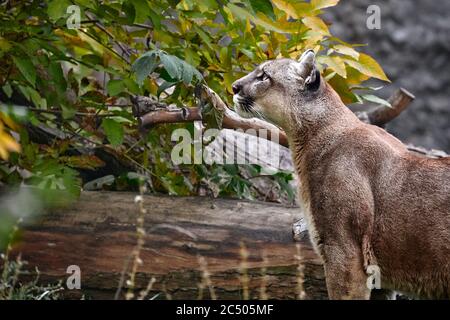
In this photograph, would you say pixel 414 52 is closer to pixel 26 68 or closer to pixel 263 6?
pixel 263 6

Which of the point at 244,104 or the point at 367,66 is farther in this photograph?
the point at 367,66

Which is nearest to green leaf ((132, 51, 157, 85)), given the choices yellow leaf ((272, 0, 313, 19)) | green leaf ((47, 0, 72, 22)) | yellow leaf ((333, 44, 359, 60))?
green leaf ((47, 0, 72, 22))

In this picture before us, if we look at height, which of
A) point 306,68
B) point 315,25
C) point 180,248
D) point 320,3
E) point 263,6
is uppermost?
point 320,3

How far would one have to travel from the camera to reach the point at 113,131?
6145 mm

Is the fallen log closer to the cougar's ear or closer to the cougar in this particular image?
the cougar

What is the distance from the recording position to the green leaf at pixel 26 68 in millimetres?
5871

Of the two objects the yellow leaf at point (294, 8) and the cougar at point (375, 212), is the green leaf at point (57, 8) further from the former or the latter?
the cougar at point (375, 212)

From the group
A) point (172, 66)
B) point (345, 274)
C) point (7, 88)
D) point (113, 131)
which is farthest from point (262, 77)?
point (7, 88)

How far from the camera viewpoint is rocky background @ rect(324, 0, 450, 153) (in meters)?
13.8

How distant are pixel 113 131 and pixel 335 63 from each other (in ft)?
5.40

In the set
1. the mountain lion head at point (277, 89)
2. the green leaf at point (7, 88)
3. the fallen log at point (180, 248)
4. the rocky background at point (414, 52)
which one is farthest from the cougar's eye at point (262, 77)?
the rocky background at point (414, 52)

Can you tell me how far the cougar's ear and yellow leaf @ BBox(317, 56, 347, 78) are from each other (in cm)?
31
